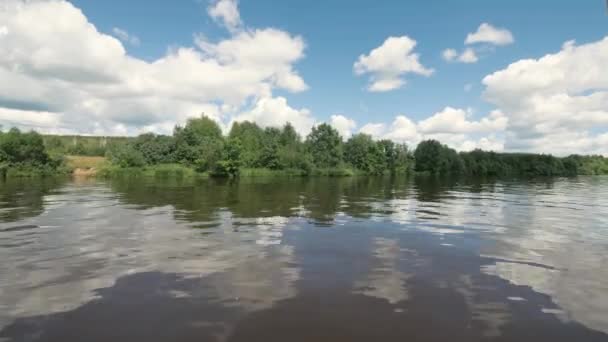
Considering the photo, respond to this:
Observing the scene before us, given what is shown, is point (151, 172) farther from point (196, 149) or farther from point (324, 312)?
point (324, 312)

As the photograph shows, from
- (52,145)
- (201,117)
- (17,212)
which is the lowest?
(17,212)

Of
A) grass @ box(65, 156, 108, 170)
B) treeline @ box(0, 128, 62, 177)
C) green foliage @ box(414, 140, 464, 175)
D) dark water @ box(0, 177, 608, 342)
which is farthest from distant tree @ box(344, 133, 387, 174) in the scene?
dark water @ box(0, 177, 608, 342)

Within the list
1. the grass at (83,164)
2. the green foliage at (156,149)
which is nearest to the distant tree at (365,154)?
the green foliage at (156,149)

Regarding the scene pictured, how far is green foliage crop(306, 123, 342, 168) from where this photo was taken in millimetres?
98000

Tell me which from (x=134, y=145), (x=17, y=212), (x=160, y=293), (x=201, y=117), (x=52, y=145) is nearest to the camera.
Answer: (x=160, y=293)

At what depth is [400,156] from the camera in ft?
388

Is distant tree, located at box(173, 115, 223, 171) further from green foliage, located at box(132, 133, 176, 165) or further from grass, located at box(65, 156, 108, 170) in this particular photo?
grass, located at box(65, 156, 108, 170)

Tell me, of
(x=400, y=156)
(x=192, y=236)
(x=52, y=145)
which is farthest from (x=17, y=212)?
(x=400, y=156)

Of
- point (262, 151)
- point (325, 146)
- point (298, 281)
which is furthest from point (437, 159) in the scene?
point (298, 281)

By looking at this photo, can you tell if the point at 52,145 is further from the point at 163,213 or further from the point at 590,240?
the point at 590,240

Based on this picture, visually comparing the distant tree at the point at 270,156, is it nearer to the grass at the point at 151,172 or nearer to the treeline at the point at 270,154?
the treeline at the point at 270,154

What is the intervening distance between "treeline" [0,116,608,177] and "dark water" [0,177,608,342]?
61842 mm

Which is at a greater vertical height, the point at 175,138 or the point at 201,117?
the point at 201,117

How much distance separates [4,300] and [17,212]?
1574 centimetres
